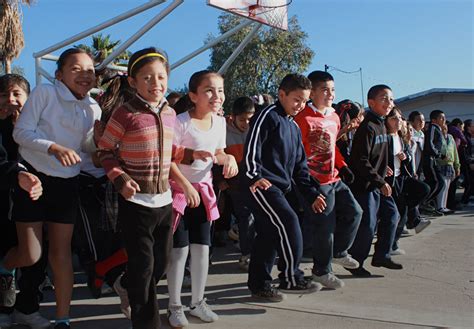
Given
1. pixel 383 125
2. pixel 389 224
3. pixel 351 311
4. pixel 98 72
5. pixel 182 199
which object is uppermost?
pixel 98 72

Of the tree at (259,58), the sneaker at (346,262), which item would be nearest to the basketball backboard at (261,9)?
the sneaker at (346,262)

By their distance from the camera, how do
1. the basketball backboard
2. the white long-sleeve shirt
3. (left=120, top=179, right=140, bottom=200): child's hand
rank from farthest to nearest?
the basketball backboard → the white long-sleeve shirt → (left=120, top=179, right=140, bottom=200): child's hand

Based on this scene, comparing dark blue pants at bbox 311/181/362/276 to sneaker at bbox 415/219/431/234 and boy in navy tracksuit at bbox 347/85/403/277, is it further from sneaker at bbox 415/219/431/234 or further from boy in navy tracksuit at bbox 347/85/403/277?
sneaker at bbox 415/219/431/234

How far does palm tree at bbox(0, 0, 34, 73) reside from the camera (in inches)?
610

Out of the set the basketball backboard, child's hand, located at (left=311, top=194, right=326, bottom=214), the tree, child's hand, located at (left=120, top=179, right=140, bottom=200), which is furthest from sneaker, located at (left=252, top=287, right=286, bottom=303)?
the tree

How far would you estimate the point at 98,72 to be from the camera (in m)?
4.37

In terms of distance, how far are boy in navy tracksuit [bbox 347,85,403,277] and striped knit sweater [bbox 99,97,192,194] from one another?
7.98 ft

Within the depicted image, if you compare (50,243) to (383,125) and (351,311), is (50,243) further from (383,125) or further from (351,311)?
(383,125)

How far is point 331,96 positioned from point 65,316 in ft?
9.44

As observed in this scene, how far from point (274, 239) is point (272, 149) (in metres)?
0.70

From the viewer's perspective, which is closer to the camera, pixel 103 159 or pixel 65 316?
pixel 103 159

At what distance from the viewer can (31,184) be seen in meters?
3.12

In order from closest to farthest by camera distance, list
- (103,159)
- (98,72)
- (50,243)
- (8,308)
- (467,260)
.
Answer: (103,159) → (50,243) → (8,308) → (98,72) → (467,260)

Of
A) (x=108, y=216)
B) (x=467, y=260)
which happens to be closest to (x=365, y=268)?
(x=467, y=260)
